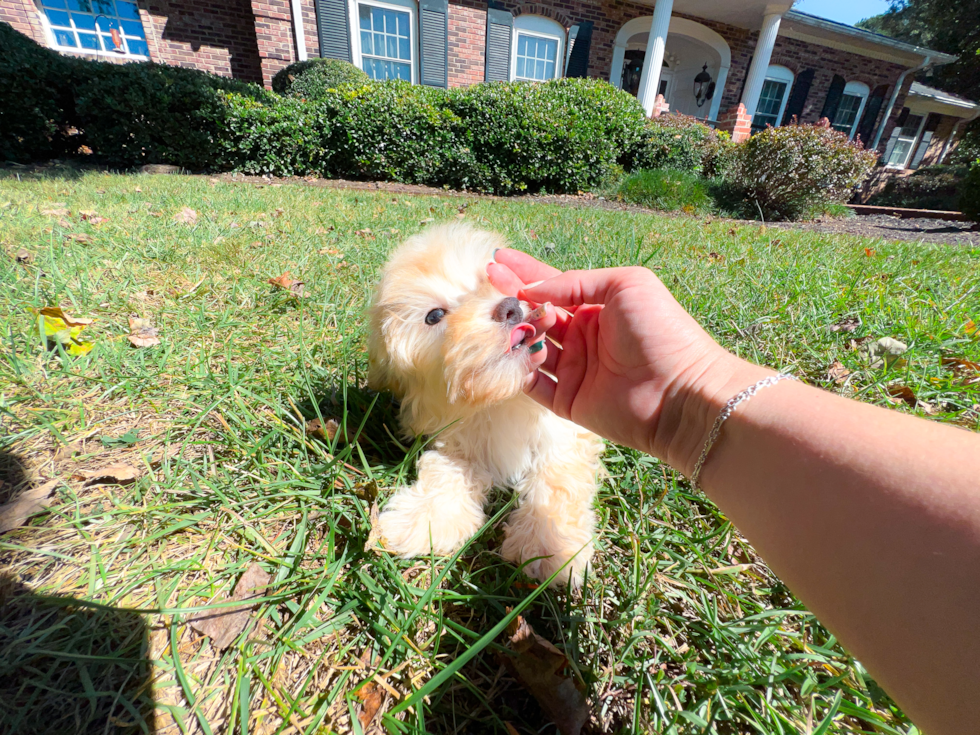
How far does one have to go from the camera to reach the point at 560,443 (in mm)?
1945

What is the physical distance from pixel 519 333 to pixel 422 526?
30.6 inches

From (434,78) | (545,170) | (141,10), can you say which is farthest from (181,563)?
(141,10)

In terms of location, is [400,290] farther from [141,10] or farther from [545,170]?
[141,10]

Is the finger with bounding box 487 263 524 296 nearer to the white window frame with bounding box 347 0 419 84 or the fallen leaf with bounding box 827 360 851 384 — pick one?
the fallen leaf with bounding box 827 360 851 384

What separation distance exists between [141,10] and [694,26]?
19354mm

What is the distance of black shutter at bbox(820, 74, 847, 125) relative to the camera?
19.7 metres

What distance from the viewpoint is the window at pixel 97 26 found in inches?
540

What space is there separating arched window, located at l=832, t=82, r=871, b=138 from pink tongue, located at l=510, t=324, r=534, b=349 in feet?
90.2

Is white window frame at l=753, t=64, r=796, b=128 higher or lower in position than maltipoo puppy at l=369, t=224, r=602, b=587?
higher

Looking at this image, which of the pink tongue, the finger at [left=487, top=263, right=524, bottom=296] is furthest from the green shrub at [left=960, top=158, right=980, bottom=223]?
the pink tongue

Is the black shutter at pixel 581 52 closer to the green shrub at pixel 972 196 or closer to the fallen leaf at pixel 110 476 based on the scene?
the green shrub at pixel 972 196

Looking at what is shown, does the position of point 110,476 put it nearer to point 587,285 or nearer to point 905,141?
point 587,285

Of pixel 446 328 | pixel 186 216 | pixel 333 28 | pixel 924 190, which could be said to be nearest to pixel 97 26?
pixel 333 28

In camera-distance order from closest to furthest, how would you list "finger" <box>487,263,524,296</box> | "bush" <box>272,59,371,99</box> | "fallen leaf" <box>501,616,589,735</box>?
"fallen leaf" <box>501,616,589,735</box> < "finger" <box>487,263,524,296</box> < "bush" <box>272,59,371,99</box>
